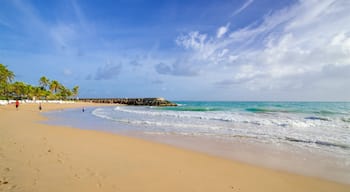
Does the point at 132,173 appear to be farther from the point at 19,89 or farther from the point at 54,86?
the point at 54,86

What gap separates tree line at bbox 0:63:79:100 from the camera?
47.9 metres

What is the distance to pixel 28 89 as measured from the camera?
61156 millimetres

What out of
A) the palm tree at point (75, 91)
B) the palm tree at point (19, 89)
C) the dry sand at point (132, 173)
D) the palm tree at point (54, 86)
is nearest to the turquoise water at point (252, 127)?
the dry sand at point (132, 173)

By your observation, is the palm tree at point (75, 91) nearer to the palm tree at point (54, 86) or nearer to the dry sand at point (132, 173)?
the palm tree at point (54, 86)

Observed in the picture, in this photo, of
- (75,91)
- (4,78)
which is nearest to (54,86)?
(75,91)

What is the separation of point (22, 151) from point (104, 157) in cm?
278

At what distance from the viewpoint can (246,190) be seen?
358cm

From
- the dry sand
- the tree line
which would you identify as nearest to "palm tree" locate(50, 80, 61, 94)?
the tree line

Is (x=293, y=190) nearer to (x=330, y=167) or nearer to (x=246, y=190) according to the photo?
(x=246, y=190)

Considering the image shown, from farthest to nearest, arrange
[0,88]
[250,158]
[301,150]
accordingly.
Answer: [0,88] < [301,150] < [250,158]

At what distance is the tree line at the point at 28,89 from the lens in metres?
47.9

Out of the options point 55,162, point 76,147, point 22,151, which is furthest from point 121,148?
point 22,151

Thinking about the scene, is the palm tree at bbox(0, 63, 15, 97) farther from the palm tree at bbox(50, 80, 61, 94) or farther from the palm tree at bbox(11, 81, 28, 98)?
the palm tree at bbox(50, 80, 61, 94)

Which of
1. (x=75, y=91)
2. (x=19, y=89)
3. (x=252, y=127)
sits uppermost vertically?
(x=75, y=91)
